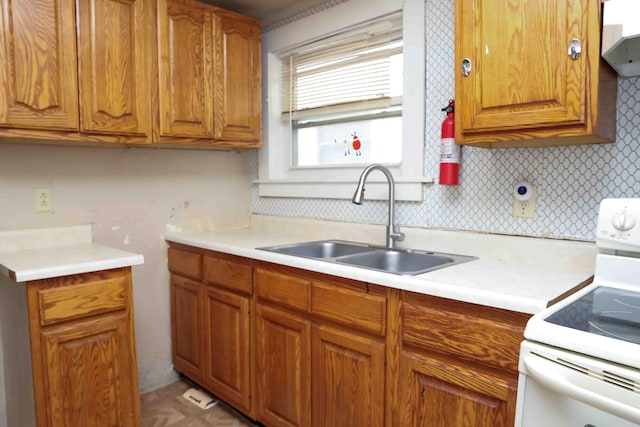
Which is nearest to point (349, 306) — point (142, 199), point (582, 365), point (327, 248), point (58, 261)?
point (327, 248)

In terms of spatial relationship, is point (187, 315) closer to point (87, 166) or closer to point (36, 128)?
point (87, 166)

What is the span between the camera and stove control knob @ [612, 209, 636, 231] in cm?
128

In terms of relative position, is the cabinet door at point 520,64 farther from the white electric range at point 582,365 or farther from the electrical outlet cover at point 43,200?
the electrical outlet cover at point 43,200

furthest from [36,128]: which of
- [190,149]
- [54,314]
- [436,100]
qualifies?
[436,100]

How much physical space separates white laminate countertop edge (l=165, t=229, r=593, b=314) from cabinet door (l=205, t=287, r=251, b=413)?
334 millimetres

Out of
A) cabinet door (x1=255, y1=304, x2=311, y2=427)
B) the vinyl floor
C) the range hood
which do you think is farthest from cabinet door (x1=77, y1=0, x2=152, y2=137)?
the range hood

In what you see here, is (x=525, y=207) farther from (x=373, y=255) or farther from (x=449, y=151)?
(x=373, y=255)

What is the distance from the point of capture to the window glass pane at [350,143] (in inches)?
89.8

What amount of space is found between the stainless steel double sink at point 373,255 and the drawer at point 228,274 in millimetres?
153

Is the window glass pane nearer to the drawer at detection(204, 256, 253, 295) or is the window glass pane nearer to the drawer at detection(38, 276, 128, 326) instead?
the drawer at detection(204, 256, 253, 295)

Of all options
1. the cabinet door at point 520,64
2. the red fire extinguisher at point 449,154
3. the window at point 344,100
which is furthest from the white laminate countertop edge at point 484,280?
the window at point 344,100

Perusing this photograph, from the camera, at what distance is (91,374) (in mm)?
1769

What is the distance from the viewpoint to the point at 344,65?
7.98 feet

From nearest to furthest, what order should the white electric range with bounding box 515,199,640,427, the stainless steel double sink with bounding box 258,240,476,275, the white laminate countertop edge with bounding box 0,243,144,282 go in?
the white electric range with bounding box 515,199,640,427 → the white laminate countertop edge with bounding box 0,243,144,282 → the stainless steel double sink with bounding box 258,240,476,275
